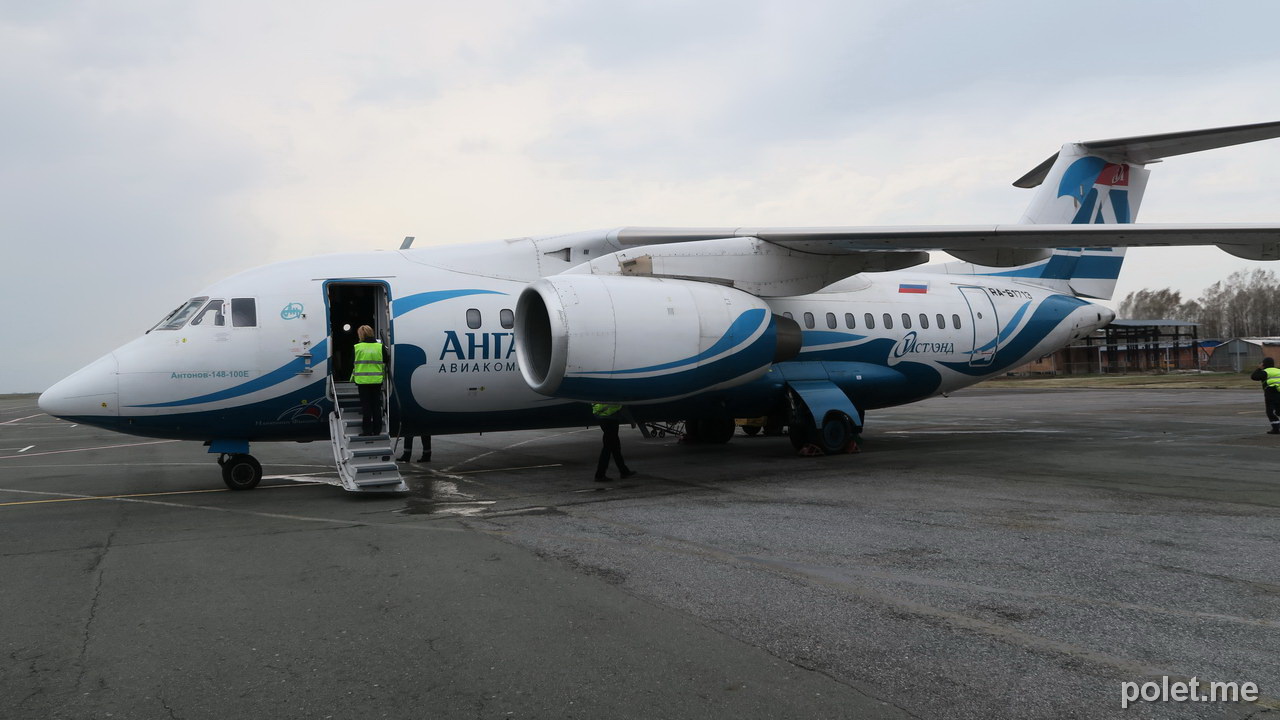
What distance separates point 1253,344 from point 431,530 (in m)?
69.0

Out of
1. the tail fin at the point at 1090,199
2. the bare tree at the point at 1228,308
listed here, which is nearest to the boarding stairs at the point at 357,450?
the tail fin at the point at 1090,199

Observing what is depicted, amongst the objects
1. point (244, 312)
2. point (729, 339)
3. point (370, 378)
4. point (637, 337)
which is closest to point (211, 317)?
point (244, 312)

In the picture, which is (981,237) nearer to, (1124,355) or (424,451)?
(424,451)

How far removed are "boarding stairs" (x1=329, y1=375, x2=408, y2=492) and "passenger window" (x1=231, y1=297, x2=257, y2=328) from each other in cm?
Result: 118

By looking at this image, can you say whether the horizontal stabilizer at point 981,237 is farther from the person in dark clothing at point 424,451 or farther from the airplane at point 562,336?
the person in dark clothing at point 424,451

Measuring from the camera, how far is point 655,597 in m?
4.99

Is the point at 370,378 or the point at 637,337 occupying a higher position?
the point at 637,337

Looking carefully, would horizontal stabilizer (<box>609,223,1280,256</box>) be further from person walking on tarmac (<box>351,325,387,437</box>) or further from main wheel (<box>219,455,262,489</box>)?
main wheel (<box>219,455,262,489</box>)

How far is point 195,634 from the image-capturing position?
4453 mm

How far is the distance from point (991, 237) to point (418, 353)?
7.83m

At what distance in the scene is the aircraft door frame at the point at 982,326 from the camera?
47.3 feet

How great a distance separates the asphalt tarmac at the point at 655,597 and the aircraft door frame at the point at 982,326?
437 cm

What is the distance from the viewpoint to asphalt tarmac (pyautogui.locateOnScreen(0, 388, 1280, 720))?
3559mm

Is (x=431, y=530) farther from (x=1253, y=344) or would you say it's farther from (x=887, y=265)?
(x=1253, y=344)
